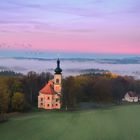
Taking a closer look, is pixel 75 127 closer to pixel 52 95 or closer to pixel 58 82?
pixel 52 95

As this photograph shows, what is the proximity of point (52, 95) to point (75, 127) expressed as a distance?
1348 centimetres

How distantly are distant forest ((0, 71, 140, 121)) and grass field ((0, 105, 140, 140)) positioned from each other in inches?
135

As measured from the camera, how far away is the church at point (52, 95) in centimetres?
3628

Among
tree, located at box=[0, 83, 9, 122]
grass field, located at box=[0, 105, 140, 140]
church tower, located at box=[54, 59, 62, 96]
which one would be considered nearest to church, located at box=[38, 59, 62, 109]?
church tower, located at box=[54, 59, 62, 96]

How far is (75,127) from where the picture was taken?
77.6 ft

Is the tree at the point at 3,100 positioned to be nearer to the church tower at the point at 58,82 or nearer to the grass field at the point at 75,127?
the grass field at the point at 75,127

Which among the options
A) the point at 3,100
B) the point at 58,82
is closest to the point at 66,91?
the point at 58,82

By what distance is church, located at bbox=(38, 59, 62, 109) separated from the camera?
36281mm

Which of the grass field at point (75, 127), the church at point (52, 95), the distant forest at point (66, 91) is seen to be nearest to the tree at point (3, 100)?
the distant forest at point (66, 91)

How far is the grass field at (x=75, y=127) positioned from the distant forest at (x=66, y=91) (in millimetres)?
3440

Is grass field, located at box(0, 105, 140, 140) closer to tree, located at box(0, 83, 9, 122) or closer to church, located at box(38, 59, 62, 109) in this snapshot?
tree, located at box(0, 83, 9, 122)

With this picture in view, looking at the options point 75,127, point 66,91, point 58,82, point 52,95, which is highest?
point 58,82

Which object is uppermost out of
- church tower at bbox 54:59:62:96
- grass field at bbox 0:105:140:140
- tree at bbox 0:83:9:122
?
church tower at bbox 54:59:62:96

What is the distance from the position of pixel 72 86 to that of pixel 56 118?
16061mm
